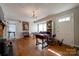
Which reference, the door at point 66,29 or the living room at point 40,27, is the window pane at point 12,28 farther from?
the door at point 66,29

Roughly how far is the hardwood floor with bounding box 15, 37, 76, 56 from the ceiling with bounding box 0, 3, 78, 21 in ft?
1.85

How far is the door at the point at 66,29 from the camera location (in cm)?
213

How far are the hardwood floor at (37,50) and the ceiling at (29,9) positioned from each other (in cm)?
56

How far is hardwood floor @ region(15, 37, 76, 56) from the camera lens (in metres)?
2.11

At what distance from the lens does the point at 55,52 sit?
214 cm

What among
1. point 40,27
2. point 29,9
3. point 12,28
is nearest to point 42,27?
point 40,27

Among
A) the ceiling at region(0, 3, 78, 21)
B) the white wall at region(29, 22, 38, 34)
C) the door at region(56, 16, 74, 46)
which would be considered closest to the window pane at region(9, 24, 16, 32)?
the ceiling at region(0, 3, 78, 21)

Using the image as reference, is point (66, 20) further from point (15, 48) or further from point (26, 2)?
point (15, 48)

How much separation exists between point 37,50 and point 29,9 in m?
0.91

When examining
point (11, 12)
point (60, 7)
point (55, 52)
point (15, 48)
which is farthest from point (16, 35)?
point (60, 7)

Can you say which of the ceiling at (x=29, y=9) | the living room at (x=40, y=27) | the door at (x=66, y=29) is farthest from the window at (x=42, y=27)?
the door at (x=66, y=29)

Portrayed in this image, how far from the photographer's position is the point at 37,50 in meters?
2.18

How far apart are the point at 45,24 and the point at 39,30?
0.20m

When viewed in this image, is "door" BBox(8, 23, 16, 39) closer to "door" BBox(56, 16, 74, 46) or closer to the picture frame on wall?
the picture frame on wall
